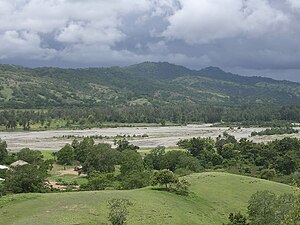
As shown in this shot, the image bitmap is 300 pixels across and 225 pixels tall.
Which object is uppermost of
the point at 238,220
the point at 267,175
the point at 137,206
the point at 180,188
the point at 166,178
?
the point at 166,178

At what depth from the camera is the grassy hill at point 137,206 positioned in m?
54.9

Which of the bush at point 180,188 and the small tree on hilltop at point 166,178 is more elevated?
the small tree on hilltop at point 166,178

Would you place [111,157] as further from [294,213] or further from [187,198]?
[294,213]

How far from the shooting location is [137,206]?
61.5 meters

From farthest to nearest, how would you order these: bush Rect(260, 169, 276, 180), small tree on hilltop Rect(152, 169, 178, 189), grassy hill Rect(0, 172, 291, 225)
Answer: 1. bush Rect(260, 169, 276, 180)
2. small tree on hilltop Rect(152, 169, 178, 189)
3. grassy hill Rect(0, 172, 291, 225)

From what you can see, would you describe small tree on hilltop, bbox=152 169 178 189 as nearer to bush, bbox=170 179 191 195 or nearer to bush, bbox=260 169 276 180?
bush, bbox=170 179 191 195

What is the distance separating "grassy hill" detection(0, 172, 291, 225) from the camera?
180 feet

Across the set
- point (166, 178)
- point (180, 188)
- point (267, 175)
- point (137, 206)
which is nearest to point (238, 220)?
point (137, 206)

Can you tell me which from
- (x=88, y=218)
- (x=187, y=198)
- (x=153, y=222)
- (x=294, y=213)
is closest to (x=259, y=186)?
(x=187, y=198)

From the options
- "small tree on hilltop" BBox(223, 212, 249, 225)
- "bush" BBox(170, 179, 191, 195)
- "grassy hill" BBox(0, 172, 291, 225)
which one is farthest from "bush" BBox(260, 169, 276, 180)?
"small tree on hilltop" BBox(223, 212, 249, 225)

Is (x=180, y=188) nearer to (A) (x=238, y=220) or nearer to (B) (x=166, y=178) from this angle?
(B) (x=166, y=178)

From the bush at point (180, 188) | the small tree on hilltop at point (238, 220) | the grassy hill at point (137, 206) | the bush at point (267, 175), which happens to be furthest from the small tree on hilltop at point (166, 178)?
the bush at point (267, 175)

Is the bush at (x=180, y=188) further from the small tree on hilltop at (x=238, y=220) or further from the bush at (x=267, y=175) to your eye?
the bush at (x=267, y=175)

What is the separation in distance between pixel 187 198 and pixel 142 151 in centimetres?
8117
